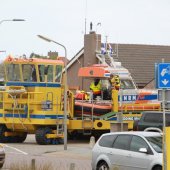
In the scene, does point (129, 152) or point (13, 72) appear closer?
point (129, 152)

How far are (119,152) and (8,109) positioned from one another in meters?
17.3

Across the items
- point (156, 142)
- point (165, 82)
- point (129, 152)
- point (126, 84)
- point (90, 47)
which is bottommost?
point (129, 152)

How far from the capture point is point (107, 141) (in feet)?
65.4

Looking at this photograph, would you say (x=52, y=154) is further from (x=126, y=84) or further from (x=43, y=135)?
(x=126, y=84)

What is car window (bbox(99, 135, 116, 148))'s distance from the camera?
19.7 meters

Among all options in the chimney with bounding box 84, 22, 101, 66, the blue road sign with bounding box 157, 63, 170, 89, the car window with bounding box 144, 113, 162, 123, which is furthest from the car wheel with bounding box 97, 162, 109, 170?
the chimney with bounding box 84, 22, 101, 66

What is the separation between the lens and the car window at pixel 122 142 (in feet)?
62.3

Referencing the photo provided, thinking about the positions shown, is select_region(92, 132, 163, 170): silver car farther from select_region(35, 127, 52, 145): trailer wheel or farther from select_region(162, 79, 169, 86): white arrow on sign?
select_region(35, 127, 52, 145): trailer wheel

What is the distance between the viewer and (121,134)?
→ 19.4 meters

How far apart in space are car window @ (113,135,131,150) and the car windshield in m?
0.72

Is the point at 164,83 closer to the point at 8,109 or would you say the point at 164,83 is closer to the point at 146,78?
the point at 8,109

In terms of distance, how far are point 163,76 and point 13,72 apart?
833 inches

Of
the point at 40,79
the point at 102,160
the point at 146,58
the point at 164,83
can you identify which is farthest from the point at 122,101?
the point at 146,58

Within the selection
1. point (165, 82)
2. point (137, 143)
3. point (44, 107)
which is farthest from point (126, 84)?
point (165, 82)
